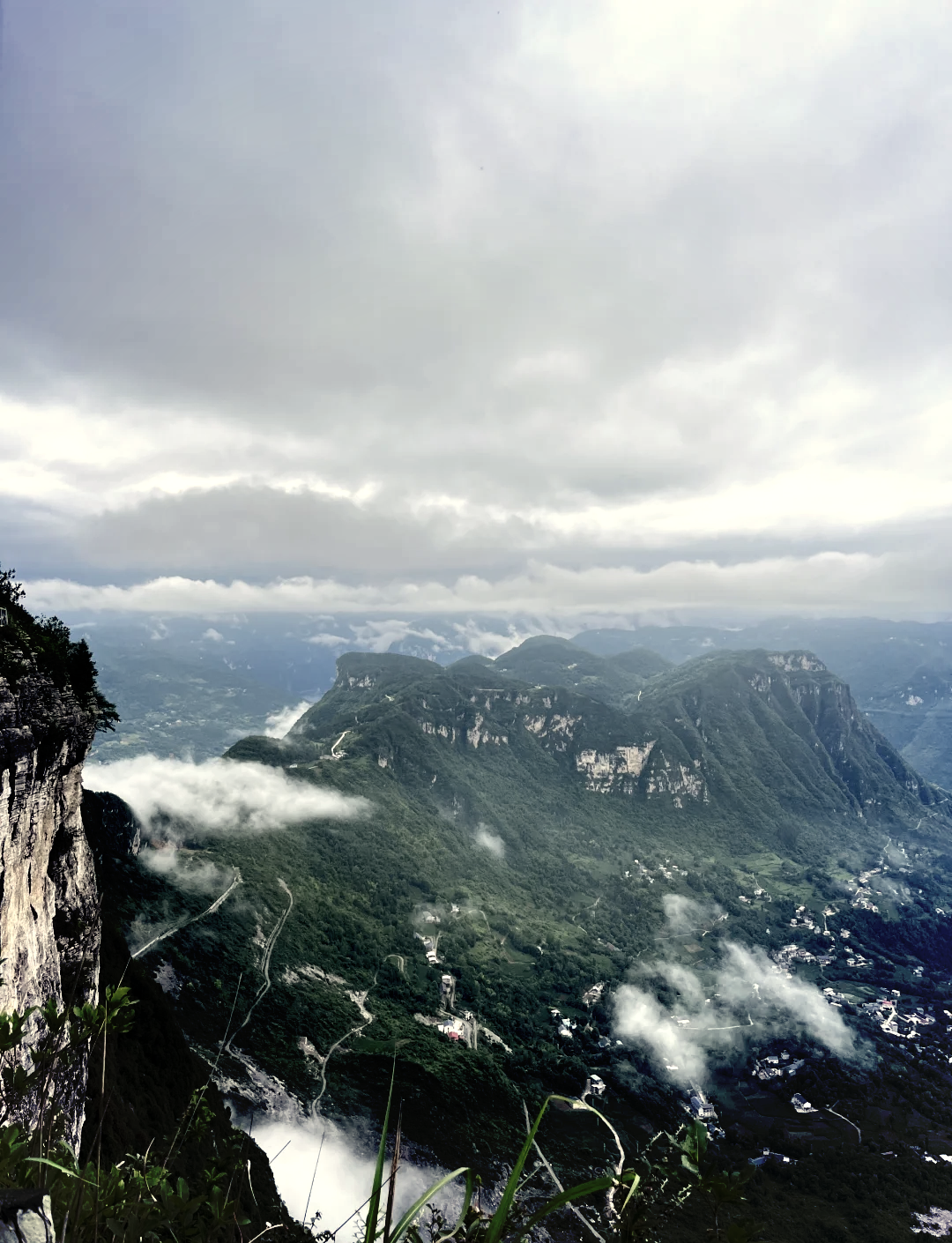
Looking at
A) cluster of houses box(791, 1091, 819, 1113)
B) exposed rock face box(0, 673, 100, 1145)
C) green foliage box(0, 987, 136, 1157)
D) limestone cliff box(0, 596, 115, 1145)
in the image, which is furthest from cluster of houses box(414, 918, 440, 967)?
green foliage box(0, 987, 136, 1157)

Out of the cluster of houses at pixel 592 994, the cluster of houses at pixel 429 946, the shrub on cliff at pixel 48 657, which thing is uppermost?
the shrub on cliff at pixel 48 657

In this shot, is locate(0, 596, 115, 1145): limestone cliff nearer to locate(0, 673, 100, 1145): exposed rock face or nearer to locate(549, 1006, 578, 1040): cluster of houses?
locate(0, 673, 100, 1145): exposed rock face

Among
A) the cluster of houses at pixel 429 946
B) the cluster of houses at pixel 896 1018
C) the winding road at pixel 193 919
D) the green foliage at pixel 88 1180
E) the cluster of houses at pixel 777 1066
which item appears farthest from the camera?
the cluster of houses at pixel 896 1018

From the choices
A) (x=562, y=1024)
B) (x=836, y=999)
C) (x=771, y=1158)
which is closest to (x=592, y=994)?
(x=562, y=1024)

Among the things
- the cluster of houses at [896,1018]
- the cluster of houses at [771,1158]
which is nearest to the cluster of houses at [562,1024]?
the cluster of houses at [771,1158]

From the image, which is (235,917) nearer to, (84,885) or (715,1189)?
(84,885)

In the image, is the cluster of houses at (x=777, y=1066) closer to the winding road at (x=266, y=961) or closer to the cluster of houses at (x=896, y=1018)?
the cluster of houses at (x=896, y=1018)
